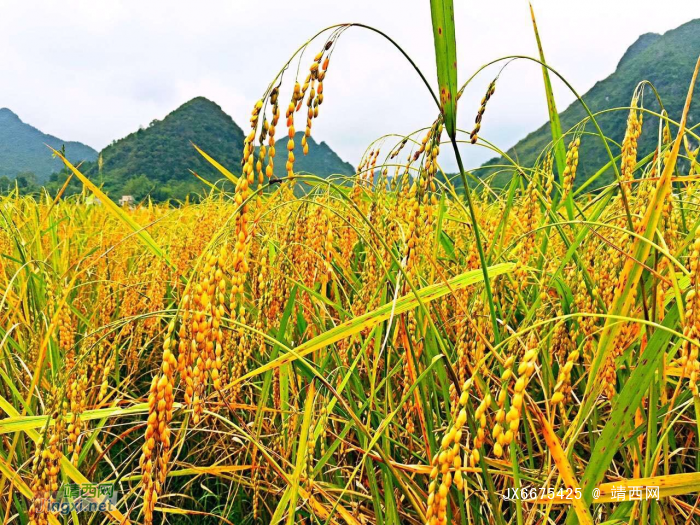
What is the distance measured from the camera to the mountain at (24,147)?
153 ft

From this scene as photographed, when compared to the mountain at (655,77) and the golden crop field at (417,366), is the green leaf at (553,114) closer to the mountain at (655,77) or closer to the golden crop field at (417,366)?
the golden crop field at (417,366)

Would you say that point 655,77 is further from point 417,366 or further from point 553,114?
point 417,366

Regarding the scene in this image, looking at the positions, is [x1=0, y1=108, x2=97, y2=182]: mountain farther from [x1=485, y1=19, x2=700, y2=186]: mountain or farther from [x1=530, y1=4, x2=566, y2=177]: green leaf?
[x1=485, y1=19, x2=700, y2=186]: mountain

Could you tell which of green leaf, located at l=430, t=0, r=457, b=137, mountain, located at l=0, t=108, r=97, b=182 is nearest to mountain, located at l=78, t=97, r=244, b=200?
mountain, located at l=0, t=108, r=97, b=182

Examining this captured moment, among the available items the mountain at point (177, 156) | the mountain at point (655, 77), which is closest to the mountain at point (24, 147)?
the mountain at point (177, 156)

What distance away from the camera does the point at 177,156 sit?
43156 millimetres

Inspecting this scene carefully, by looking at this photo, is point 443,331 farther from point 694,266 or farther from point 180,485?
point 180,485

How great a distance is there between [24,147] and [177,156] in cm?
4289

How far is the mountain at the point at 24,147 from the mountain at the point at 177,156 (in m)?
5.10

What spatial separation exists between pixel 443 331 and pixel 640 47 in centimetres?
10596

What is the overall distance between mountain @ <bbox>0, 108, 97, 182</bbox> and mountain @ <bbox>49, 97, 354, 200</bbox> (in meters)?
5.10

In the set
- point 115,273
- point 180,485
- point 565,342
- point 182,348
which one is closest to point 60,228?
point 115,273

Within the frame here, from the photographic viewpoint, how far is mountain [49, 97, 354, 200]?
16734mm

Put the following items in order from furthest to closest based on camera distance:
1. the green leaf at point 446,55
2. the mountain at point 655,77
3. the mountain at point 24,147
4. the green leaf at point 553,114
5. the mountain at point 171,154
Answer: the mountain at point 655,77
the mountain at point 24,147
the mountain at point 171,154
the green leaf at point 553,114
the green leaf at point 446,55
